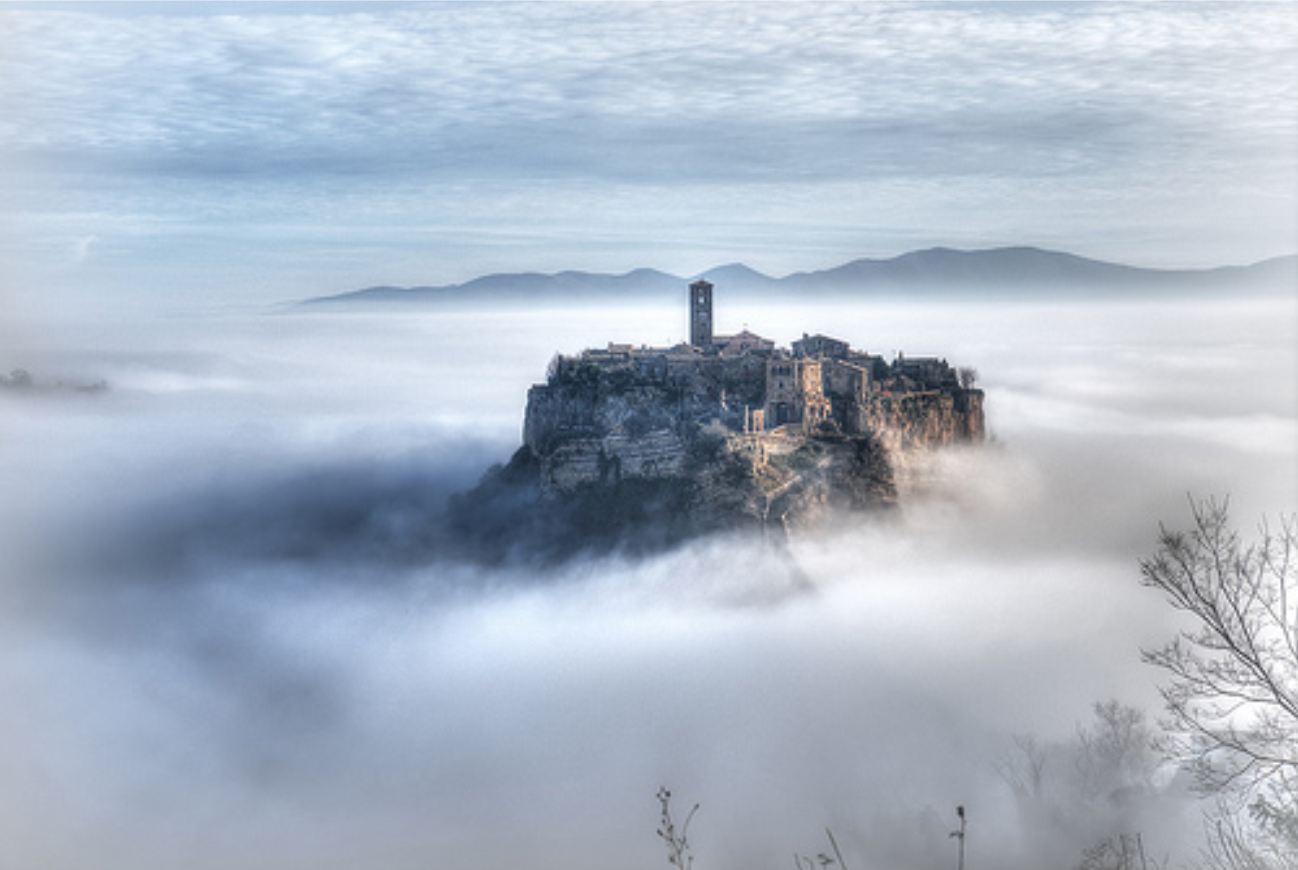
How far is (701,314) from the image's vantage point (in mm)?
9227

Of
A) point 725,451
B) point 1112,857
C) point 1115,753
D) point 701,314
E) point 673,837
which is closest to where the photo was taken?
point 673,837

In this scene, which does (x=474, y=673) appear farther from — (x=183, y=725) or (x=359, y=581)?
(x=183, y=725)

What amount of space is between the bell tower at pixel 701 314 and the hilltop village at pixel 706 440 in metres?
0.01

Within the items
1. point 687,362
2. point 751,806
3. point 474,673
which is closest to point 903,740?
point 751,806

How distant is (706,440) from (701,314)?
1.01m

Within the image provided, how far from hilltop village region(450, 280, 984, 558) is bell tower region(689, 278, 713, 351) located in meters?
0.01

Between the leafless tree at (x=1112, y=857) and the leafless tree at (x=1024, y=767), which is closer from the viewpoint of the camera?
the leafless tree at (x=1112, y=857)

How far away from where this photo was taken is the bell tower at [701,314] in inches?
359

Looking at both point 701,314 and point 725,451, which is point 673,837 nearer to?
point 725,451

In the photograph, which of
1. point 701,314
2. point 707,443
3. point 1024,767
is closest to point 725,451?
point 707,443

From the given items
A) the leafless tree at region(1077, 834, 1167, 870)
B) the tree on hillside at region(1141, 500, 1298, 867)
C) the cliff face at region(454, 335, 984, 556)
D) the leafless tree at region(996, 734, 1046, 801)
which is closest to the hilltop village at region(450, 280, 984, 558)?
the cliff face at region(454, 335, 984, 556)

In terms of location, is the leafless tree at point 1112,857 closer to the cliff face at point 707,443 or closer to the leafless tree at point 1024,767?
the leafless tree at point 1024,767

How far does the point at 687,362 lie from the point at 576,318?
34.8 inches

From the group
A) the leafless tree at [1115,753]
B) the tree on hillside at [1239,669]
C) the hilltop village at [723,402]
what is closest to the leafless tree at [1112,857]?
the tree on hillside at [1239,669]
